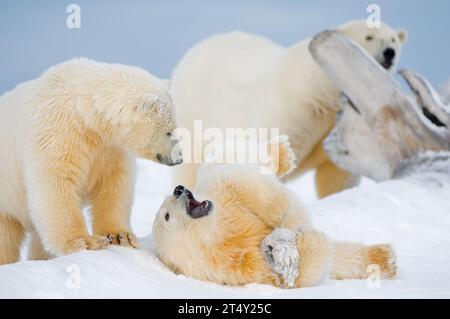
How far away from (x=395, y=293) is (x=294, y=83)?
4.85 metres

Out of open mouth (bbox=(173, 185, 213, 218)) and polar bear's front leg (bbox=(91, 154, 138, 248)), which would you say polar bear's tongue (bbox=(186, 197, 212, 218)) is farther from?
polar bear's front leg (bbox=(91, 154, 138, 248))

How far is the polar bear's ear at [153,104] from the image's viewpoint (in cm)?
382

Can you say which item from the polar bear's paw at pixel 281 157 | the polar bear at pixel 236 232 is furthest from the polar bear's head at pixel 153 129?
the polar bear's paw at pixel 281 157

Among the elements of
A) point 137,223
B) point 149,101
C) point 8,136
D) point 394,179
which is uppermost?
point 149,101

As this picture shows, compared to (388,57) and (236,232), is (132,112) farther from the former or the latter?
(388,57)

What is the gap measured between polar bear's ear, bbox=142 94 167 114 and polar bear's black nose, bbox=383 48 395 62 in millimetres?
4776

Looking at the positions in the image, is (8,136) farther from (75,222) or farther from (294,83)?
(294,83)

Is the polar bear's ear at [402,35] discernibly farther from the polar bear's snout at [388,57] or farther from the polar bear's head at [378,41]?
the polar bear's snout at [388,57]

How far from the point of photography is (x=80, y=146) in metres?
4.01

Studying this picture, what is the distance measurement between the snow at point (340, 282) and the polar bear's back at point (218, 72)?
184cm

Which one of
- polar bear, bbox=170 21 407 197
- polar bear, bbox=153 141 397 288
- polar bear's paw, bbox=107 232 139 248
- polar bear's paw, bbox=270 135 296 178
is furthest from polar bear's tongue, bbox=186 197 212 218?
polar bear, bbox=170 21 407 197

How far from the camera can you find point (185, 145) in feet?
19.7
